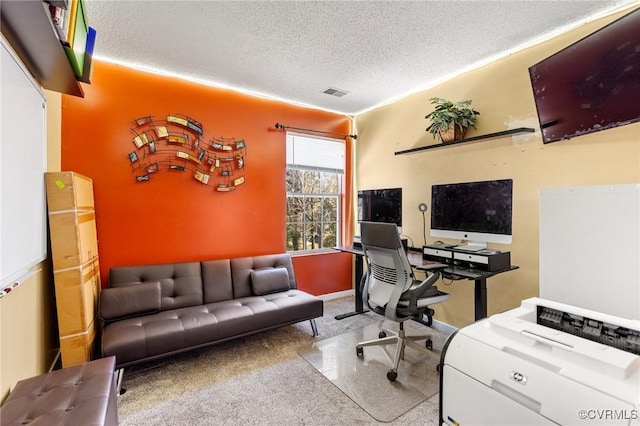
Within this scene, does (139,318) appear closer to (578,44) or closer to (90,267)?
(90,267)

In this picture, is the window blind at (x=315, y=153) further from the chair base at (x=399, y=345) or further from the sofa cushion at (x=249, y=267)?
the chair base at (x=399, y=345)

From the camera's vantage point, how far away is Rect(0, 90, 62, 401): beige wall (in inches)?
56.9

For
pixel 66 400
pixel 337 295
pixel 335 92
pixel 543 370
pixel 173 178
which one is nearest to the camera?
pixel 543 370

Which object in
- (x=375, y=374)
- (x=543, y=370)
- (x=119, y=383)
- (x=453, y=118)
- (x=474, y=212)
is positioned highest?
(x=453, y=118)

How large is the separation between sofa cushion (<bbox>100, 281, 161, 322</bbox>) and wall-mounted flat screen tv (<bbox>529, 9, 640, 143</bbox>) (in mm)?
3489

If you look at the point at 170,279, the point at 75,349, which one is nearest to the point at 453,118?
the point at 170,279

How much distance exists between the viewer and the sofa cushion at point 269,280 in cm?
308

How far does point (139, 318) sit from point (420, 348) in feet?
7.66

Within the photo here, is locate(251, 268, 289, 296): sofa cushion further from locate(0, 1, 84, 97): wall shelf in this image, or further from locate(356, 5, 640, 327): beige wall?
locate(0, 1, 84, 97): wall shelf

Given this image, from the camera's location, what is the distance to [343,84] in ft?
10.6

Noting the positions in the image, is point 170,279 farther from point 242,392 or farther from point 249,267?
point 242,392

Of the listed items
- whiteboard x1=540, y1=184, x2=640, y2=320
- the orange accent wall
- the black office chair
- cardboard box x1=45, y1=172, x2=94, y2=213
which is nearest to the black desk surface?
the black office chair

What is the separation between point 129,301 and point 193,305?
1.79 ft

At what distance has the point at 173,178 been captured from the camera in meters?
3.01
